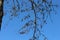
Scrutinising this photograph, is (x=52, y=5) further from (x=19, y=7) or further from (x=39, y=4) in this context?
(x=19, y=7)

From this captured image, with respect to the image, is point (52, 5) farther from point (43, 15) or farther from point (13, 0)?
point (13, 0)

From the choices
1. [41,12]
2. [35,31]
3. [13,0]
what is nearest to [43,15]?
[41,12]

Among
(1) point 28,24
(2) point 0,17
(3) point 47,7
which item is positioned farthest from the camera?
(3) point 47,7

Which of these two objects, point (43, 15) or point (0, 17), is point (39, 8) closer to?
point (43, 15)

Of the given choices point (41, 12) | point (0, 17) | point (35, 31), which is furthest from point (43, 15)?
point (0, 17)

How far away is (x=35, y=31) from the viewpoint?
12.4ft

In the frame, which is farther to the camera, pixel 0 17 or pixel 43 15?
pixel 43 15

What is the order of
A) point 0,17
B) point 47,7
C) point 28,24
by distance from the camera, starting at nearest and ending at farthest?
1. point 0,17
2. point 28,24
3. point 47,7

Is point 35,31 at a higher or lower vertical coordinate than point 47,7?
lower

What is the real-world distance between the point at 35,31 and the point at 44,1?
0.57 m

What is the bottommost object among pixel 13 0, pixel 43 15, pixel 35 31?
pixel 35 31

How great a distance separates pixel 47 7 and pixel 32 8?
290 mm

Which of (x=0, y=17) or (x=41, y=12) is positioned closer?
(x=0, y=17)

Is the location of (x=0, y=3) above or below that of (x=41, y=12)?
above
